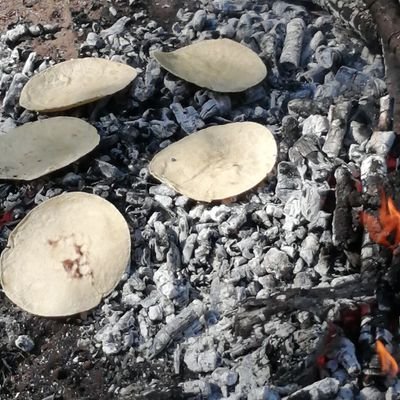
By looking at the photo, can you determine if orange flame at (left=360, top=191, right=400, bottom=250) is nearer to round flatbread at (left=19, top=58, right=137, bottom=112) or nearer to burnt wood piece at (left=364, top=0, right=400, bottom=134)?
burnt wood piece at (left=364, top=0, right=400, bottom=134)

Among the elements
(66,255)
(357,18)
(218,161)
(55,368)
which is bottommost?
(55,368)

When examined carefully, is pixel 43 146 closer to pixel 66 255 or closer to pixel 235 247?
pixel 66 255

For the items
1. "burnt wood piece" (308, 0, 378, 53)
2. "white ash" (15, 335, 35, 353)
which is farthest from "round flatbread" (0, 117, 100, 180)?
"burnt wood piece" (308, 0, 378, 53)

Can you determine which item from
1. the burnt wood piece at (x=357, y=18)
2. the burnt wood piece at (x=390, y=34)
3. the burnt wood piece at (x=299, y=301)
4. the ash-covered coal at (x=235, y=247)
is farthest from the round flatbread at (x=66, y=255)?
the burnt wood piece at (x=357, y=18)

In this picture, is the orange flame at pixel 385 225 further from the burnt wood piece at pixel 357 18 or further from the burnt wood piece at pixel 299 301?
the burnt wood piece at pixel 357 18

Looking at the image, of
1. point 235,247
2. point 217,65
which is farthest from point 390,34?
point 235,247

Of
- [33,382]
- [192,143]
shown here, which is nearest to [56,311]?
[33,382]
